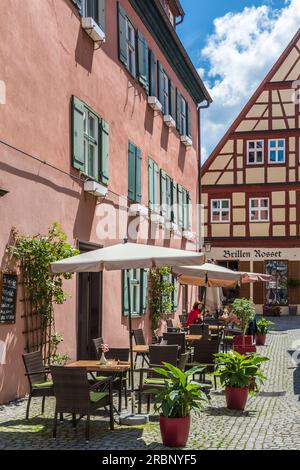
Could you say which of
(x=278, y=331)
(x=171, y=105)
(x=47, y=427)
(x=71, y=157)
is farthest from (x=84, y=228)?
(x=278, y=331)

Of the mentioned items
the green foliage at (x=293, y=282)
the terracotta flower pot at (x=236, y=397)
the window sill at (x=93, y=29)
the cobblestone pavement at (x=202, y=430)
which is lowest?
the cobblestone pavement at (x=202, y=430)

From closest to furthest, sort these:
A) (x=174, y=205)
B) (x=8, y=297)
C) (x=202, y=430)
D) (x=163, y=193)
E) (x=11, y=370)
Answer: (x=202, y=430) < (x=8, y=297) < (x=11, y=370) < (x=163, y=193) < (x=174, y=205)

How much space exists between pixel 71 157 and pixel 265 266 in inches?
841

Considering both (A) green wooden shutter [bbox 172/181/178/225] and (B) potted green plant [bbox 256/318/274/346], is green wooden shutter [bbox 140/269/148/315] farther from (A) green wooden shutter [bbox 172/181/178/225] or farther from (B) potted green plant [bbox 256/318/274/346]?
(A) green wooden shutter [bbox 172/181/178/225]

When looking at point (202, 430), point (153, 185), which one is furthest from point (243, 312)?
point (202, 430)

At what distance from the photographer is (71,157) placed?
37.6 ft

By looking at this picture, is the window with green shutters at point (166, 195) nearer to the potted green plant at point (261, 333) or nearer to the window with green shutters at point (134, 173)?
the window with green shutters at point (134, 173)

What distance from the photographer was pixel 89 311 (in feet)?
43.4

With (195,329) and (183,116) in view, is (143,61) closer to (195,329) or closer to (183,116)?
(183,116)

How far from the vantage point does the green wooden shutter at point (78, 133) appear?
11.5 m

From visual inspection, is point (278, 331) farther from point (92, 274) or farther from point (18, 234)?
point (18, 234)

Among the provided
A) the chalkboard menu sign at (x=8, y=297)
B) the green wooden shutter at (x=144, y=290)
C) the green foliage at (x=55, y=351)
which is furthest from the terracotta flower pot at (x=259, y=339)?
the chalkboard menu sign at (x=8, y=297)

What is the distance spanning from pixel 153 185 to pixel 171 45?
433cm

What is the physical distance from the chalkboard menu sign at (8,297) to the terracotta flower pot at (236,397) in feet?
9.98
